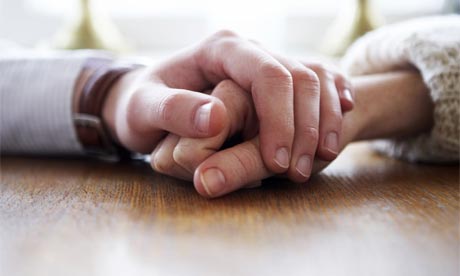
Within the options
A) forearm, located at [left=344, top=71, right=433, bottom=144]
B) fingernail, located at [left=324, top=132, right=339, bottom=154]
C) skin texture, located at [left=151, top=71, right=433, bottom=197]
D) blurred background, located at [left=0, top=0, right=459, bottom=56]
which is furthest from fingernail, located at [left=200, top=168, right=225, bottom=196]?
blurred background, located at [left=0, top=0, right=459, bottom=56]

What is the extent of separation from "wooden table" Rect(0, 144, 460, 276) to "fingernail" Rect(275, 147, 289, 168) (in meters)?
0.02

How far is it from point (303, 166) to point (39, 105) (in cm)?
36

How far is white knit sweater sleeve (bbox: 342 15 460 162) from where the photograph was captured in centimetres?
54

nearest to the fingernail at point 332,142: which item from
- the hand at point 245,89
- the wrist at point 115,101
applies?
the hand at point 245,89

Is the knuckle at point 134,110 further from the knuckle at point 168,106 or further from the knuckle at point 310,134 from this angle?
the knuckle at point 310,134

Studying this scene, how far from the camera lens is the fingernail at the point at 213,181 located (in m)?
0.40

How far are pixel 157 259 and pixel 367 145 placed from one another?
0.52 metres

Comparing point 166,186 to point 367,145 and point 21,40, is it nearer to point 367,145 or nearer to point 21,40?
point 367,145

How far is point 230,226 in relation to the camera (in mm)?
336

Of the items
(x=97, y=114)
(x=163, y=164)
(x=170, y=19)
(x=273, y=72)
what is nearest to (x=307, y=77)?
(x=273, y=72)

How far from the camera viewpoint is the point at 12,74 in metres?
0.68

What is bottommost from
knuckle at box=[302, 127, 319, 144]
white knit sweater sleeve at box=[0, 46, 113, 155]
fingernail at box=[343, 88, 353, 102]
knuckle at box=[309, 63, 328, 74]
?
white knit sweater sleeve at box=[0, 46, 113, 155]

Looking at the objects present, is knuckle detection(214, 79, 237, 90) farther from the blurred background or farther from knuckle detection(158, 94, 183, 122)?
the blurred background

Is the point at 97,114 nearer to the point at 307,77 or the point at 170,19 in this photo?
the point at 307,77
